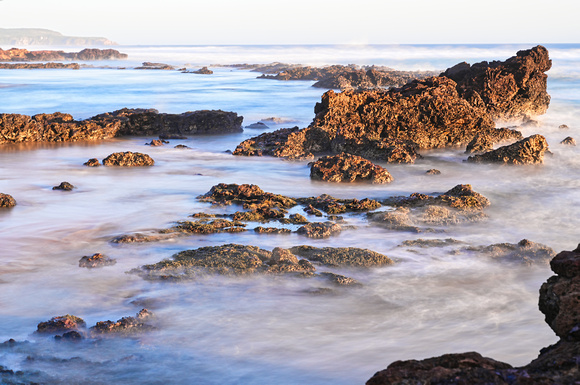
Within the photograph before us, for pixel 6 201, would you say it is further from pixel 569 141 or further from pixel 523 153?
pixel 569 141

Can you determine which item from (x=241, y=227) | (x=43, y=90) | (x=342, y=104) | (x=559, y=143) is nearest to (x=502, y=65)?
(x=559, y=143)

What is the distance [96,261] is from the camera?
574cm

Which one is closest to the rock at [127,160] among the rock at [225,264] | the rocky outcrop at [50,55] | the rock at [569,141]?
the rock at [225,264]

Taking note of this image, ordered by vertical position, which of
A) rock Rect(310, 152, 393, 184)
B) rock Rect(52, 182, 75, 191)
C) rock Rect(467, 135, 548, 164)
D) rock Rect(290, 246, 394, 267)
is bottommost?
rock Rect(290, 246, 394, 267)

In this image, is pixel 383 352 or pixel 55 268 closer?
pixel 383 352

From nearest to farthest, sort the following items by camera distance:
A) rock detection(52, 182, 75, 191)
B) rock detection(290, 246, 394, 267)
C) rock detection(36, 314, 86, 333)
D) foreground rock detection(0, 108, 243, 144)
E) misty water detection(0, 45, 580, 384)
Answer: misty water detection(0, 45, 580, 384) → rock detection(36, 314, 86, 333) → rock detection(290, 246, 394, 267) → rock detection(52, 182, 75, 191) → foreground rock detection(0, 108, 243, 144)

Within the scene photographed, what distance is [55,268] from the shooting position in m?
5.64

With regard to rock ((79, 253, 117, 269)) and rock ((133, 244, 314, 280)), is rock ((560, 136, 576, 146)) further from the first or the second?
rock ((79, 253, 117, 269))

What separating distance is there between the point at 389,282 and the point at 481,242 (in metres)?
1.77

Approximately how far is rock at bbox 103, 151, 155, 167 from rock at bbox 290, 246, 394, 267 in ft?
20.1

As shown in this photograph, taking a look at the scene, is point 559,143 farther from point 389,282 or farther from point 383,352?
point 383,352

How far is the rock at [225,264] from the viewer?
17.5 feet

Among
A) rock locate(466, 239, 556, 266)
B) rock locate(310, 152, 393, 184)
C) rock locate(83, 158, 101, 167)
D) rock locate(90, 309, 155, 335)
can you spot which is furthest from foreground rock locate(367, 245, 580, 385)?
rock locate(83, 158, 101, 167)

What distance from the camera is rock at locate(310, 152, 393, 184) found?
9.62 m
